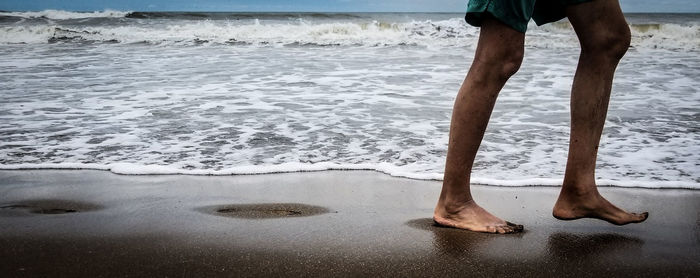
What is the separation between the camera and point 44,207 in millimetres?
2193

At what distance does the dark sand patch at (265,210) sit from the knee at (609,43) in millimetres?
1127

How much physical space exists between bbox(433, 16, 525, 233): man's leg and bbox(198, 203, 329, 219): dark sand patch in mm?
541

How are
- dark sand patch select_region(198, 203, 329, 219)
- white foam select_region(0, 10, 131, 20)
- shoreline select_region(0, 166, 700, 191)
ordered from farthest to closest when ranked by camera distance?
white foam select_region(0, 10, 131, 20) < shoreline select_region(0, 166, 700, 191) < dark sand patch select_region(198, 203, 329, 219)

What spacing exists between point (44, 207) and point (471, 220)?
1683mm

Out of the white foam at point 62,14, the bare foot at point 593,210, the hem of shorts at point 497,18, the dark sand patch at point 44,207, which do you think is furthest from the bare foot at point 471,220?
the white foam at point 62,14

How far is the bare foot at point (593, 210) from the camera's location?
1869 mm

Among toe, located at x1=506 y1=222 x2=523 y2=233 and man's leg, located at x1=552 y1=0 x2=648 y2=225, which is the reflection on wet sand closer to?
toe, located at x1=506 y1=222 x2=523 y2=233

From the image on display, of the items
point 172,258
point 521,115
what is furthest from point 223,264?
point 521,115

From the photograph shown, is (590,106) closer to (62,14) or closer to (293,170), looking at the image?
(293,170)

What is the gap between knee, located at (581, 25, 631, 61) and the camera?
5.73 feet

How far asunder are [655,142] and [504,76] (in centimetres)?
216

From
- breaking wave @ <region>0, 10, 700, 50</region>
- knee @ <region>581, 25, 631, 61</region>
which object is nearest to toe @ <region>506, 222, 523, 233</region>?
knee @ <region>581, 25, 631, 61</region>

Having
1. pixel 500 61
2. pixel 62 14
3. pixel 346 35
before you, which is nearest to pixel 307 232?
pixel 500 61

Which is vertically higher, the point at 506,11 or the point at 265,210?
the point at 506,11
